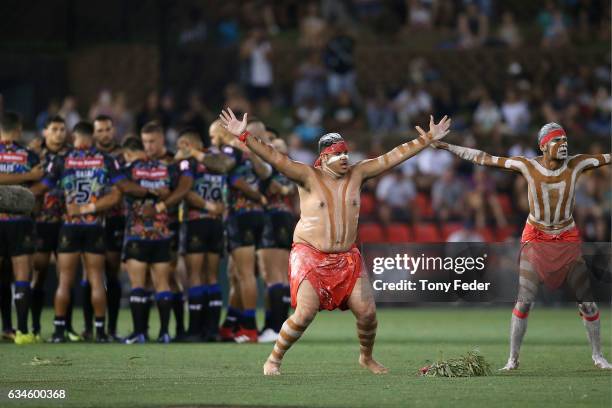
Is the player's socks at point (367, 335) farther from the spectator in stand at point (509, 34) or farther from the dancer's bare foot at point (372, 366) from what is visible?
the spectator in stand at point (509, 34)

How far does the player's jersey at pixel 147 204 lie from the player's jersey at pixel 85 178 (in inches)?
11.1

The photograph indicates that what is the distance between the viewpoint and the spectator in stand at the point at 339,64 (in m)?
28.2

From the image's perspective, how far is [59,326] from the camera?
15.9 m

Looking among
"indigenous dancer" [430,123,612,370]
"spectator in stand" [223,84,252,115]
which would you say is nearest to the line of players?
"indigenous dancer" [430,123,612,370]

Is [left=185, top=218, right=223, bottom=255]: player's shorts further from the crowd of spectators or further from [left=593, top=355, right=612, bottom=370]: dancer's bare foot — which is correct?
the crowd of spectators

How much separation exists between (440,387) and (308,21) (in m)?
19.7

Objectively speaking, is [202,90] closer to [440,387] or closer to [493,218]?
[493,218]

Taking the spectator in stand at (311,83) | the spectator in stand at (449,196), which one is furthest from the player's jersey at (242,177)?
the spectator in stand at (311,83)

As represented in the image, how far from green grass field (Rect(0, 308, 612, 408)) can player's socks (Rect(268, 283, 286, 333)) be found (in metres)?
0.43

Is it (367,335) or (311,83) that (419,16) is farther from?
(367,335)

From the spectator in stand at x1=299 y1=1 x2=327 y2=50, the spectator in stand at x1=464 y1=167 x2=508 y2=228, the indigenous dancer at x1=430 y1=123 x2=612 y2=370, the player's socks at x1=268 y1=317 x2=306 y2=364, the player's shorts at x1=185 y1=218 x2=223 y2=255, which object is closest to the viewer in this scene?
the player's socks at x1=268 y1=317 x2=306 y2=364

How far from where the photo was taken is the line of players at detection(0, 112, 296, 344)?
15.7 metres

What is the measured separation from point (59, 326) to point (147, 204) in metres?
1.89

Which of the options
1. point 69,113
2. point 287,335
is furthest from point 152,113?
point 287,335
